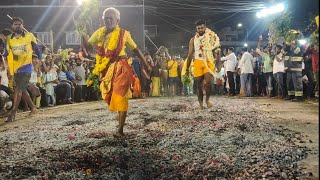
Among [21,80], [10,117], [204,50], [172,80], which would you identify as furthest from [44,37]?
[204,50]

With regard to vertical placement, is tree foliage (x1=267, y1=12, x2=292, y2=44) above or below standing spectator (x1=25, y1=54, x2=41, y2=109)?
above

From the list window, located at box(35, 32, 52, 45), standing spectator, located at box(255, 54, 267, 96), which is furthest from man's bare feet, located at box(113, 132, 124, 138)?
window, located at box(35, 32, 52, 45)

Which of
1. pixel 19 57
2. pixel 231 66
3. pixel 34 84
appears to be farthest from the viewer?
pixel 231 66

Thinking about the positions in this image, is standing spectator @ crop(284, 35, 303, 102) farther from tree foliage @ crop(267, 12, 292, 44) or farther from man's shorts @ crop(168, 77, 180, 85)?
man's shorts @ crop(168, 77, 180, 85)

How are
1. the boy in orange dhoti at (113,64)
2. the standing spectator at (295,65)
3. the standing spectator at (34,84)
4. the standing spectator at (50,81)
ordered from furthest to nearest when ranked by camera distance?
1. the standing spectator at (50,81)
2. the standing spectator at (295,65)
3. the standing spectator at (34,84)
4. the boy in orange dhoti at (113,64)

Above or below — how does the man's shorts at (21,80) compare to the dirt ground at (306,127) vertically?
above

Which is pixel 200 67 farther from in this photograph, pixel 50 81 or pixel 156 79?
pixel 156 79

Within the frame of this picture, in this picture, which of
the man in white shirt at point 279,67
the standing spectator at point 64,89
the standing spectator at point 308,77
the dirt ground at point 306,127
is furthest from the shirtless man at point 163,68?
the dirt ground at point 306,127

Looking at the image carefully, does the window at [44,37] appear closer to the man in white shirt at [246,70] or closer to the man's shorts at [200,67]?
the man in white shirt at [246,70]

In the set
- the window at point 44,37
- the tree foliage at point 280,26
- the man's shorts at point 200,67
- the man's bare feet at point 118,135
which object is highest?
the window at point 44,37

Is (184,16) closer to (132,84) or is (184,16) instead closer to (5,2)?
(5,2)

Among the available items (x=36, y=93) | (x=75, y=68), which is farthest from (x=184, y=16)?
(x=36, y=93)

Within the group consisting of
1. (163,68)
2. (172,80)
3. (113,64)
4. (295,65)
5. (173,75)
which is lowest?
(172,80)

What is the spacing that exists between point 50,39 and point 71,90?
50.8 ft
